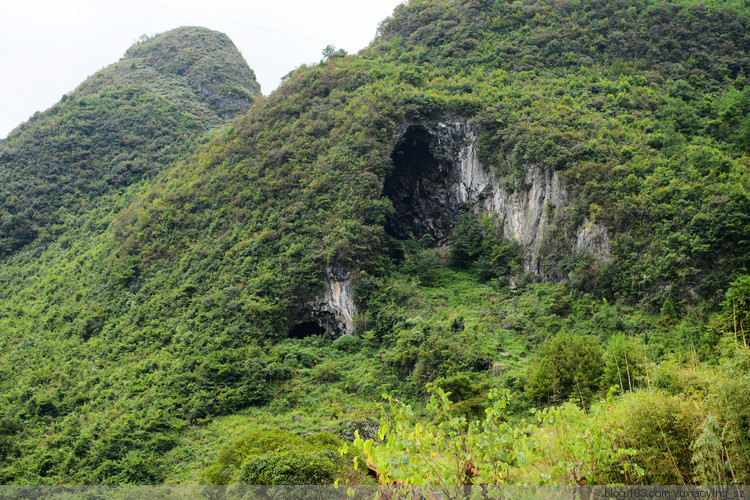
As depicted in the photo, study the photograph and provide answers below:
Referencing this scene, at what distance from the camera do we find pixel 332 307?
88.4 feet

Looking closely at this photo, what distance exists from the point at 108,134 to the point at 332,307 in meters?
39.9

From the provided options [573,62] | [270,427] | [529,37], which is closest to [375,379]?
[270,427]

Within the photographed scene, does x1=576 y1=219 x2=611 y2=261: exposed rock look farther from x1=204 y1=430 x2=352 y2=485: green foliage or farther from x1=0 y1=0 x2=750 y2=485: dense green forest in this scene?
x1=204 y1=430 x2=352 y2=485: green foliage

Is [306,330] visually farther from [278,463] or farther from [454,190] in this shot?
[278,463]

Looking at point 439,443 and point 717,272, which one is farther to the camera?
point 717,272

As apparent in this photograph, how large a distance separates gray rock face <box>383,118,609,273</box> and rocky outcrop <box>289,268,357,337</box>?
9206 millimetres

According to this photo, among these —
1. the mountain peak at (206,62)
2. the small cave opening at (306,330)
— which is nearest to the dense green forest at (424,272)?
the small cave opening at (306,330)

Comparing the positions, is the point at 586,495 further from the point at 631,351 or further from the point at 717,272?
the point at 717,272

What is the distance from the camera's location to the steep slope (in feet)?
152

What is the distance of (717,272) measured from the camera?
18.4 metres

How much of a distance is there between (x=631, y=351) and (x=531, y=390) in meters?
3.04

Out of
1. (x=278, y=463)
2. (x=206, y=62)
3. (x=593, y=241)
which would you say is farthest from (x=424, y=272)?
(x=206, y=62)

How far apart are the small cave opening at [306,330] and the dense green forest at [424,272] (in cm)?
15

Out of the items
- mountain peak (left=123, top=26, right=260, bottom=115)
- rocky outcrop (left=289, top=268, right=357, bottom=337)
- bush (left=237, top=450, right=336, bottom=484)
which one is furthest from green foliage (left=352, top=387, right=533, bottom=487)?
mountain peak (left=123, top=26, right=260, bottom=115)
